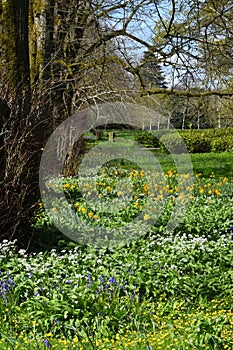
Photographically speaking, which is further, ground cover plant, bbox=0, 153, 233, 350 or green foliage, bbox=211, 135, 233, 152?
green foliage, bbox=211, 135, 233, 152

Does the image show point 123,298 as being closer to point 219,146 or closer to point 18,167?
point 18,167

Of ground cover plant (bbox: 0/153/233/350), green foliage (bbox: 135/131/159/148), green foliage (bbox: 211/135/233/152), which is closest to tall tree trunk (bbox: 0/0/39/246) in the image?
ground cover plant (bbox: 0/153/233/350)

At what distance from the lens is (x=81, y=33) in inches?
435

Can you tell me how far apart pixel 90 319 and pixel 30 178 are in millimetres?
2185

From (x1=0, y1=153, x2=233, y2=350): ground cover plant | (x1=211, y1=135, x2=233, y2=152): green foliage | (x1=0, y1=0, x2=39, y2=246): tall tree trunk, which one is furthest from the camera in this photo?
(x1=211, y1=135, x2=233, y2=152): green foliage

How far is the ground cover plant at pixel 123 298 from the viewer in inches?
118

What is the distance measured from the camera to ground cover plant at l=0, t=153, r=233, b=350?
2.99m

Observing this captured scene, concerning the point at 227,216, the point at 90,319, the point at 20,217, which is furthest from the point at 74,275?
the point at 227,216

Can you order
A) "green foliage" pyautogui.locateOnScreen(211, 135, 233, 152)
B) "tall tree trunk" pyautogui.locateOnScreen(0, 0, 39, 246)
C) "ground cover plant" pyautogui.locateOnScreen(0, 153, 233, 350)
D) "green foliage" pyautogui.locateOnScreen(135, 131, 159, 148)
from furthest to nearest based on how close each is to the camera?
"green foliage" pyautogui.locateOnScreen(135, 131, 159, 148)
"green foliage" pyautogui.locateOnScreen(211, 135, 233, 152)
"tall tree trunk" pyautogui.locateOnScreen(0, 0, 39, 246)
"ground cover plant" pyautogui.locateOnScreen(0, 153, 233, 350)

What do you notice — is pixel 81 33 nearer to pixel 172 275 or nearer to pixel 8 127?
pixel 8 127

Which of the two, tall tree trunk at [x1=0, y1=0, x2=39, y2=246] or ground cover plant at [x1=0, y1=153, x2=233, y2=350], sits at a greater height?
tall tree trunk at [x1=0, y1=0, x2=39, y2=246]

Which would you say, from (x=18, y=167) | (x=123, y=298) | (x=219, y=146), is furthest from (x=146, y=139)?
(x=123, y=298)

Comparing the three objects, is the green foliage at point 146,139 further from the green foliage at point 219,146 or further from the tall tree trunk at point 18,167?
the tall tree trunk at point 18,167

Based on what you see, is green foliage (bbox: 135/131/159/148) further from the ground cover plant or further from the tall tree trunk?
the ground cover plant
